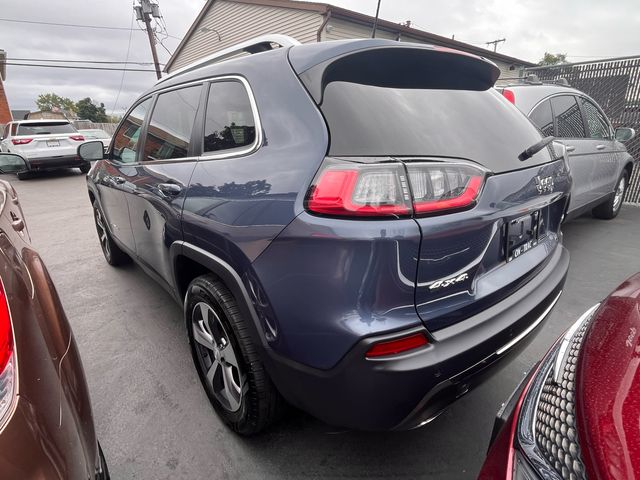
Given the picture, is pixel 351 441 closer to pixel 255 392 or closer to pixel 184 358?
pixel 255 392

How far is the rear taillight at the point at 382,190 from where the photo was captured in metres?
1.22

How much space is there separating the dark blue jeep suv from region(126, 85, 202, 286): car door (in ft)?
0.17

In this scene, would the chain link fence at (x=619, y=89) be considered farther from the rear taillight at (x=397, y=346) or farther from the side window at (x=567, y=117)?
the rear taillight at (x=397, y=346)

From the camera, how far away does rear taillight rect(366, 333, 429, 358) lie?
1209 mm

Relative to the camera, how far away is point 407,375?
3.96ft

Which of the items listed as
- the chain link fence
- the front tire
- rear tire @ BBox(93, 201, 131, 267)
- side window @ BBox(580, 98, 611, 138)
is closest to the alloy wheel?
the front tire

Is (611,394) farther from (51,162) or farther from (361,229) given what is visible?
(51,162)

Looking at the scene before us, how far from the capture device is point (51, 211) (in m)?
7.44

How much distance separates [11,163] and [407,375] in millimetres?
3542

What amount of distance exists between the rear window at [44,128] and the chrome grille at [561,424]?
14613 mm

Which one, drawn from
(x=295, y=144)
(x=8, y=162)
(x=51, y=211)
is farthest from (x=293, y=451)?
(x=51, y=211)

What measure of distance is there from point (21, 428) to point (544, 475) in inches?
45.5

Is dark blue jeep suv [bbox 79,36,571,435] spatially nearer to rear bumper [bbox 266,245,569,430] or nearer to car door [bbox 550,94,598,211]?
rear bumper [bbox 266,245,569,430]

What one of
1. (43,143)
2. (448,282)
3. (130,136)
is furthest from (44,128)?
(448,282)
